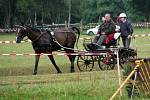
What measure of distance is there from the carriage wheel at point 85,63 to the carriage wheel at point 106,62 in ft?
1.32

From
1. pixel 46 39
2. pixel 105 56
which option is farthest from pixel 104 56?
pixel 46 39

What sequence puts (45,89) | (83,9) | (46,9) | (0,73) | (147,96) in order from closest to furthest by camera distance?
1. (147,96)
2. (45,89)
3. (0,73)
4. (46,9)
5. (83,9)

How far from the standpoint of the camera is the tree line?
8288cm

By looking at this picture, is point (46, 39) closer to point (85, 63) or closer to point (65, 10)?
point (85, 63)

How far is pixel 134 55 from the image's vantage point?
19484 millimetres

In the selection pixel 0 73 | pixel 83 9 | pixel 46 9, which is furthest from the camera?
pixel 83 9

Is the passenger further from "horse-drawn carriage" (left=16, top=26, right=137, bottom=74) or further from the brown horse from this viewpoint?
the brown horse

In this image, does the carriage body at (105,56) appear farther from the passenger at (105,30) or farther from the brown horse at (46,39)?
the brown horse at (46,39)

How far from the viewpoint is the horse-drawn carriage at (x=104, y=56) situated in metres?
18.6

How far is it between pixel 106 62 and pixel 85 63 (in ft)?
3.24

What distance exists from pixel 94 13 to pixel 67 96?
272 ft

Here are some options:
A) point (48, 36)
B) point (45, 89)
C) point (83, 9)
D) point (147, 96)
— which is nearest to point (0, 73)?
point (48, 36)

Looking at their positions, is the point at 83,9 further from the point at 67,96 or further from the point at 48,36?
the point at 67,96

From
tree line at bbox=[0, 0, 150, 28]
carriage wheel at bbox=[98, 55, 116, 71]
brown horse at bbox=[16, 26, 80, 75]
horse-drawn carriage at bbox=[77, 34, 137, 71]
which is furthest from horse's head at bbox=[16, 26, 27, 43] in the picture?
tree line at bbox=[0, 0, 150, 28]
